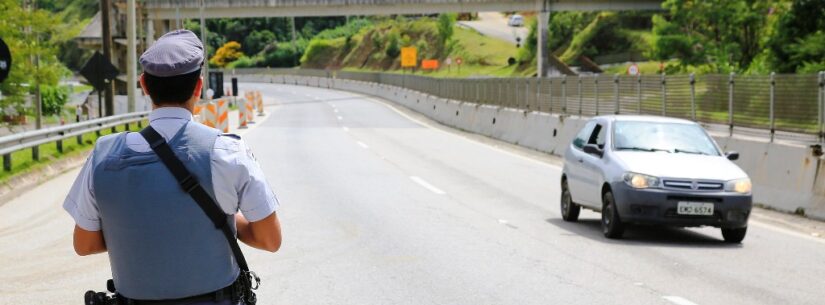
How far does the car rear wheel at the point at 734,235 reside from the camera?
482 inches

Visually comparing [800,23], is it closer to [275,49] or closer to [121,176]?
[121,176]

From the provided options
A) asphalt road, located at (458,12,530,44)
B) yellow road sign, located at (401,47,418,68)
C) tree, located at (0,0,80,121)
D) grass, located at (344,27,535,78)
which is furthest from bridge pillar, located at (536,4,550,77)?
asphalt road, located at (458,12,530,44)

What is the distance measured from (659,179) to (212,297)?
9.31 m

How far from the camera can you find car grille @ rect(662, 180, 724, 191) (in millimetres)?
12062

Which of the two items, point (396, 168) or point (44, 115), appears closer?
point (396, 168)

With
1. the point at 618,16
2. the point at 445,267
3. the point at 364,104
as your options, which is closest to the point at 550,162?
the point at 445,267

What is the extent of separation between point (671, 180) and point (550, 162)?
13419 millimetres

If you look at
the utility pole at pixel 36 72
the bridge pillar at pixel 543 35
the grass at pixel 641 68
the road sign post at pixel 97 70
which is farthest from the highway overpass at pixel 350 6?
the road sign post at pixel 97 70

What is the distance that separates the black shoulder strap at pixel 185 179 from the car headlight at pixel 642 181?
9.25m

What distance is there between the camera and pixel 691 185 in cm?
1207

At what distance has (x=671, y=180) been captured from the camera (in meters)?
12.1

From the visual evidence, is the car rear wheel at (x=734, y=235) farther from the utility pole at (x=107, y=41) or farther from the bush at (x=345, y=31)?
the bush at (x=345, y=31)

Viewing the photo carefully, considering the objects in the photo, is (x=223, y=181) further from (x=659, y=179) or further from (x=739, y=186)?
(x=739, y=186)

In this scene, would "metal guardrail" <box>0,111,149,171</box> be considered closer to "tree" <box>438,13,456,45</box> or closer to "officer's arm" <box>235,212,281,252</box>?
"officer's arm" <box>235,212,281,252</box>
